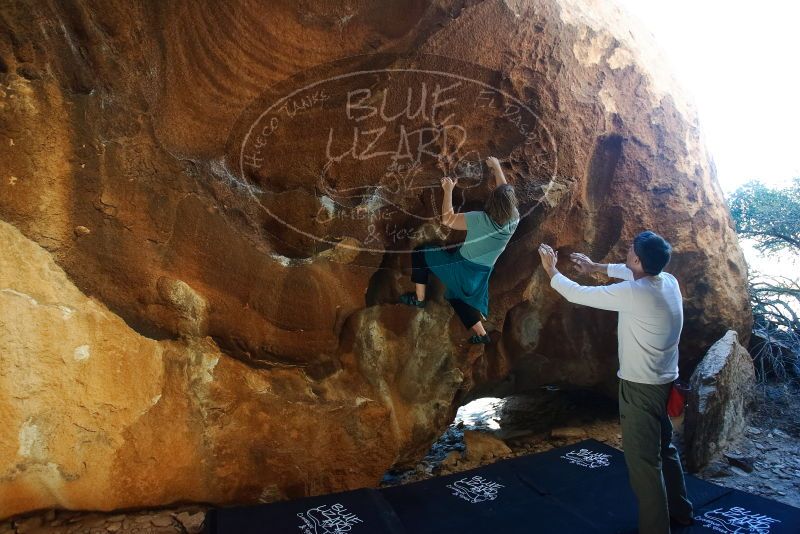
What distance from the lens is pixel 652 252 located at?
2373 mm

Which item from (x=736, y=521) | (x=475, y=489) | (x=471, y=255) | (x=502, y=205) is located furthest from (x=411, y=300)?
(x=736, y=521)

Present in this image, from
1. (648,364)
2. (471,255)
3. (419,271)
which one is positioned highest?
(471,255)

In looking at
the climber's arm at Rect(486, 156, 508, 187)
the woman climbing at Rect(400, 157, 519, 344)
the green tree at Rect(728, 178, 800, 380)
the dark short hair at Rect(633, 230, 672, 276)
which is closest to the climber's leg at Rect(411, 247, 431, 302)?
the woman climbing at Rect(400, 157, 519, 344)

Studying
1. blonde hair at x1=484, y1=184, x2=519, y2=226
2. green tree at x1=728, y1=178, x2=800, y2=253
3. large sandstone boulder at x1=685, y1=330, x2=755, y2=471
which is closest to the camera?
blonde hair at x1=484, y1=184, x2=519, y2=226

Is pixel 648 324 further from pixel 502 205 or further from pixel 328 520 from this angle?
pixel 328 520

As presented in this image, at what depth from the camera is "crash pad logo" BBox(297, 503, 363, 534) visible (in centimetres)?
254

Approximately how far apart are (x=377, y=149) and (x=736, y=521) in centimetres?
291

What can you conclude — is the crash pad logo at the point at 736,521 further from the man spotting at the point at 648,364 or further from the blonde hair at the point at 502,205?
the blonde hair at the point at 502,205

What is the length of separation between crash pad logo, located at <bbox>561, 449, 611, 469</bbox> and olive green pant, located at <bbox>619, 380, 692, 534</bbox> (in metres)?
1.11

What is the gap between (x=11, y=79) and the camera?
2.25 m

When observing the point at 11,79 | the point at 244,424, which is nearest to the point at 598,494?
the point at 244,424

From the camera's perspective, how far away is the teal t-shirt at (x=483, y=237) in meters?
2.89

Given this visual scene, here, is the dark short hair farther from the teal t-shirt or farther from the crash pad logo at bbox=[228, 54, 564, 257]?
the crash pad logo at bbox=[228, 54, 564, 257]

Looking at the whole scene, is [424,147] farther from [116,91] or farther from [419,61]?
[116,91]
